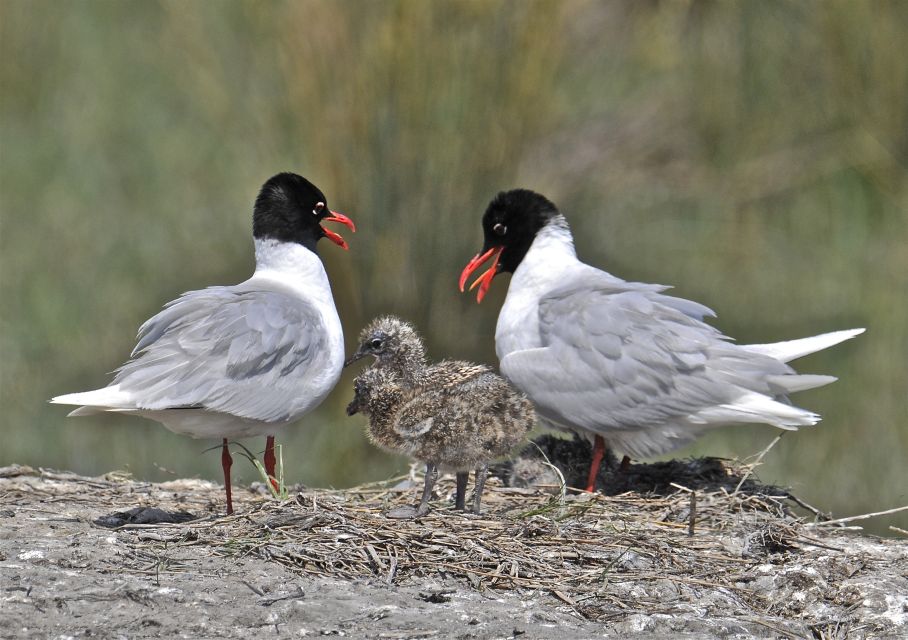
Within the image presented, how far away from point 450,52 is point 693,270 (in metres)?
3.07

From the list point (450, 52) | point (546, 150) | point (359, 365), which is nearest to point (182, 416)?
point (359, 365)

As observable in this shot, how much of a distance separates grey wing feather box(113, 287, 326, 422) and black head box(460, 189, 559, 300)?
5.92 feet

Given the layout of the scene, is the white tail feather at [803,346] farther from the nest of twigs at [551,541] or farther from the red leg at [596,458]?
the red leg at [596,458]

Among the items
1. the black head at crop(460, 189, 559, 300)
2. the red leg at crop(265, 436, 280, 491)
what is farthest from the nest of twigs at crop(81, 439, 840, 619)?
the black head at crop(460, 189, 559, 300)

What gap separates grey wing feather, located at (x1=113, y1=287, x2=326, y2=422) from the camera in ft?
18.8

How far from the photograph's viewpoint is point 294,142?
9.84 meters

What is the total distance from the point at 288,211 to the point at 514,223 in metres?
1.41

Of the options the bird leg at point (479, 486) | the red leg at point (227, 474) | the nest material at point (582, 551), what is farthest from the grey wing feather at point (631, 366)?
the red leg at point (227, 474)

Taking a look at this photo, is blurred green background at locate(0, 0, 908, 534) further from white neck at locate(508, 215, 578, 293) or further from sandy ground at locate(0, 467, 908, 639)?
sandy ground at locate(0, 467, 908, 639)

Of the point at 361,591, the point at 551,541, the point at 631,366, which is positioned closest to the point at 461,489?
the point at 551,541

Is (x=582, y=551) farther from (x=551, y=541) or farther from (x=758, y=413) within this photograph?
(x=758, y=413)

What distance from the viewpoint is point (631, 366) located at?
6.71 m

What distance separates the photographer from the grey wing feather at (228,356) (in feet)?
18.8

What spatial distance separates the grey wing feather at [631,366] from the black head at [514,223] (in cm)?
97
